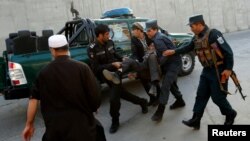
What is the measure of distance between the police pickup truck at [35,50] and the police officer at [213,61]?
291 centimetres

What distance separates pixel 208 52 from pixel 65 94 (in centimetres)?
220

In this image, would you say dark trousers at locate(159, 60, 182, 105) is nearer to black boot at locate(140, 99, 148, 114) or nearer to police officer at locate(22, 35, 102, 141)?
black boot at locate(140, 99, 148, 114)

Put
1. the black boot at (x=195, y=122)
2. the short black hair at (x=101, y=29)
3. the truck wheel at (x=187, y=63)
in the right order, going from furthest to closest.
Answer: the truck wheel at (x=187, y=63) < the short black hair at (x=101, y=29) < the black boot at (x=195, y=122)

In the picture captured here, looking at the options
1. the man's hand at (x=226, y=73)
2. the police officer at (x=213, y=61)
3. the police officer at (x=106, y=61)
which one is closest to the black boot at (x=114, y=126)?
the police officer at (x=106, y=61)

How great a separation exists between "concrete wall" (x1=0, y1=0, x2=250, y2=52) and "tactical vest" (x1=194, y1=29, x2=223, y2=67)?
423 inches

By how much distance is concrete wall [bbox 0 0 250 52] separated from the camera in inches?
555

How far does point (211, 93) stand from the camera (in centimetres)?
470

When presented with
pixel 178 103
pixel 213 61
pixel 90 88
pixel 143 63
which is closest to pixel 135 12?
pixel 178 103

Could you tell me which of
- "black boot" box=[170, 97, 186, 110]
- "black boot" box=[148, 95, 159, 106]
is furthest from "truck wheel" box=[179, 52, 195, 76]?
"black boot" box=[170, 97, 186, 110]

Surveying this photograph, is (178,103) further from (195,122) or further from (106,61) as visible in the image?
(106,61)

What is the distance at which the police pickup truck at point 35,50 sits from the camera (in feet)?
21.2

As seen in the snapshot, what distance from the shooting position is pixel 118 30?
771cm

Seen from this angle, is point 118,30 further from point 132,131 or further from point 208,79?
point 208,79

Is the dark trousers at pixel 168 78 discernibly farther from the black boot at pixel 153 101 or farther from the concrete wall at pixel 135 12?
the concrete wall at pixel 135 12
